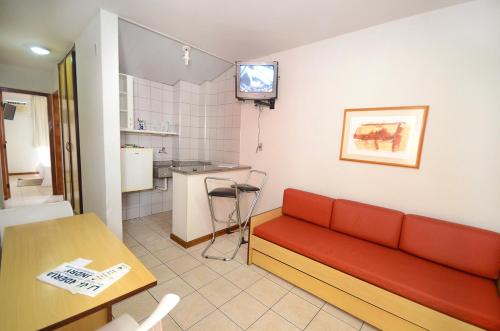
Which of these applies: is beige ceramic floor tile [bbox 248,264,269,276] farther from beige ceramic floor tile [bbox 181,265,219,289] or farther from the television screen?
the television screen

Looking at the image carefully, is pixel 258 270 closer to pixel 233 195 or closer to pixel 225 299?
pixel 225 299

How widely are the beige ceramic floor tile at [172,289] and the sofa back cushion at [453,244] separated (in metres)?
2.03

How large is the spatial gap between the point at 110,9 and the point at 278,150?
2.43 m

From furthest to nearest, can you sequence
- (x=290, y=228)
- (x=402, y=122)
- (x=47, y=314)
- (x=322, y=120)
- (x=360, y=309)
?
(x=322, y=120) → (x=290, y=228) → (x=402, y=122) → (x=360, y=309) → (x=47, y=314)

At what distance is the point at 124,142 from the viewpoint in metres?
3.44

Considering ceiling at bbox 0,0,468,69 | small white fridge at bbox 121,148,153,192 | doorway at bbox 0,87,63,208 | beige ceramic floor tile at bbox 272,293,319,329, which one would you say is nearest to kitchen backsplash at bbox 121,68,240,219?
small white fridge at bbox 121,148,153,192

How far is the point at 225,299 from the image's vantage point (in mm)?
1908

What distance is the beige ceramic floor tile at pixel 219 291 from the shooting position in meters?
1.90

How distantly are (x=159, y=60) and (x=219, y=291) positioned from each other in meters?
3.09

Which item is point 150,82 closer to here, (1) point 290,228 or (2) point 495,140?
(1) point 290,228

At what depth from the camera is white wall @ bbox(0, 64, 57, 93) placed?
3.83 meters

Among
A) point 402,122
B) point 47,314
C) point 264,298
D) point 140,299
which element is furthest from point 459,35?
point 140,299

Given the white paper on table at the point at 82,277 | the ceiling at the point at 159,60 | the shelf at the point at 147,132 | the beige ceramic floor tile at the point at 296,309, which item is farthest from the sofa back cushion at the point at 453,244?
the shelf at the point at 147,132

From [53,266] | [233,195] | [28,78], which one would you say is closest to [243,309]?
[233,195]
